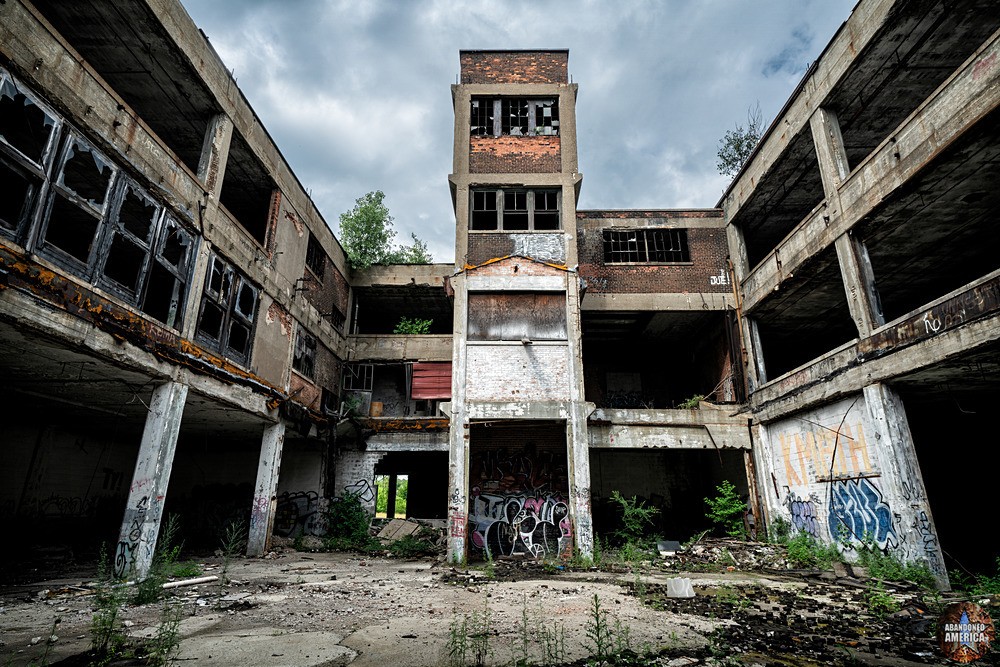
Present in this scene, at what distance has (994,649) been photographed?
4.52 meters

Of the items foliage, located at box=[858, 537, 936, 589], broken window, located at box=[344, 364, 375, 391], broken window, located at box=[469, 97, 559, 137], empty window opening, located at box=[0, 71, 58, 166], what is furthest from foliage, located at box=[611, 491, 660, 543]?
empty window opening, located at box=[0, 71, 58, 166]

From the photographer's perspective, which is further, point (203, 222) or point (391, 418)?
point (391, 418)

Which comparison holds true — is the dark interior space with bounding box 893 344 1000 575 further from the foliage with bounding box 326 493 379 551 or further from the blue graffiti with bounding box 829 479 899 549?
the foliage with bounding box 326 493 379 551

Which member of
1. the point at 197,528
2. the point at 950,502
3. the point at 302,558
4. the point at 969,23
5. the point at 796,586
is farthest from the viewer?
the point at 197,528

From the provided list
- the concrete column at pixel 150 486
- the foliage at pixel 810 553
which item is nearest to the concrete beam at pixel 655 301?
the foliage at pixel 810 553

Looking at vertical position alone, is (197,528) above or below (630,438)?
below

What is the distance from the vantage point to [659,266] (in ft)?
53.3

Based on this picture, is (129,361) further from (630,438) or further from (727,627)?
(630,438)

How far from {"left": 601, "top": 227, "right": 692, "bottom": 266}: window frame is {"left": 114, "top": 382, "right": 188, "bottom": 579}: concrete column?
40.9ft

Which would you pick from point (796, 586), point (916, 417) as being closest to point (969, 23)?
point (916, 417)

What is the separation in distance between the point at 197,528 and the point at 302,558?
621 centimetres

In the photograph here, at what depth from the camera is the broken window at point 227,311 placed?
10.8 meters

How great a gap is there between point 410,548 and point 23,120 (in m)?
11.8

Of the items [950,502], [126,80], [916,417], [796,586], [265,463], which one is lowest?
[796,586]
